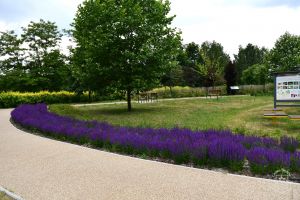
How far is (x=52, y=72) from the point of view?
45094 mm

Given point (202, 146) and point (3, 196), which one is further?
point (202, 146)

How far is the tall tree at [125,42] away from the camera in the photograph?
19.7 metres

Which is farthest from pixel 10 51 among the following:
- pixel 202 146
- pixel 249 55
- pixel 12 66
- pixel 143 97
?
pixel 249 55

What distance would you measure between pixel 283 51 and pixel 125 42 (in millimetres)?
29288

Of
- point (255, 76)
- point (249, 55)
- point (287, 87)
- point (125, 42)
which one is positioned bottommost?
point (287, 87)

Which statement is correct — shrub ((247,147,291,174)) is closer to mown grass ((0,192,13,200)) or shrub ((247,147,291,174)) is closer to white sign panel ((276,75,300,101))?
mown grass ((0,192,13,200))

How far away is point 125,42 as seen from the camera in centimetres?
2028

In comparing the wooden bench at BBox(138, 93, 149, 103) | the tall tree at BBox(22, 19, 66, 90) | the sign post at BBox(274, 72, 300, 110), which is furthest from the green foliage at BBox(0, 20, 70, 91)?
the sign post at BBox(274, 72, 300, 110)

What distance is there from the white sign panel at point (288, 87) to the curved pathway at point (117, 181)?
8759mm

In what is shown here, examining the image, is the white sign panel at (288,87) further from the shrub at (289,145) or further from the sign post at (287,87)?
the shrub at (289,145)

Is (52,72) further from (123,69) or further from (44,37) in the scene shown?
(123,69)

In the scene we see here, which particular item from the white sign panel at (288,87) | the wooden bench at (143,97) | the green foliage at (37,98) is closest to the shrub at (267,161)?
the white sign panel at (288,87)

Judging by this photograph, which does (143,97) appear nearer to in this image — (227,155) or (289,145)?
(289,145)

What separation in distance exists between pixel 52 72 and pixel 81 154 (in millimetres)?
38748
